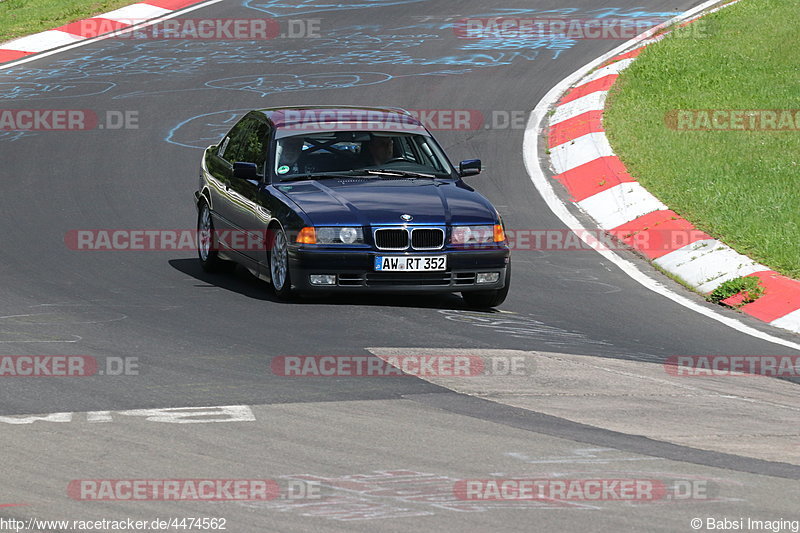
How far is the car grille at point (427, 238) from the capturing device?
34.3 feet

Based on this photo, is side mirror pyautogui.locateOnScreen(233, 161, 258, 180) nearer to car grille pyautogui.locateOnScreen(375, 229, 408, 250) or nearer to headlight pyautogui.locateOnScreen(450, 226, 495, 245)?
car grille pyautogui.locateOnScreen(375, 229, 408, 250)

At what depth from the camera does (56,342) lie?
9.01m

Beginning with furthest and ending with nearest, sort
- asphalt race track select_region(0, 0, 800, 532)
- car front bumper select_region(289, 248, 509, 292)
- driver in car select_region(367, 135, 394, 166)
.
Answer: driver in car select_region(367, 135, 394, 166) → car front bumper select_region(289, 248, 509, 292) → asphalt race track select_region(0, 0, 800, 532)

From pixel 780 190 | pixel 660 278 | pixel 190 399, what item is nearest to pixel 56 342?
pixel 190 399

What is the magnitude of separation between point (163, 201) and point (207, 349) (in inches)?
255

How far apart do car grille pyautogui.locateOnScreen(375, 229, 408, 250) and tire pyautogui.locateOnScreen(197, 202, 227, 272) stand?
7.79 ft

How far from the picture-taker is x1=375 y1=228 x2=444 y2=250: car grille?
410 inches

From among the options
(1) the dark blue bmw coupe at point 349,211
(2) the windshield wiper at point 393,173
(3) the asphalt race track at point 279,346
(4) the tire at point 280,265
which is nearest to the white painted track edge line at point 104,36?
(3) the asphalt race track at point 279,346

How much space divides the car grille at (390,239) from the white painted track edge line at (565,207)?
102 inches

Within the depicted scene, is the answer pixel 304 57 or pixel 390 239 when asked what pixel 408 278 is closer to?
pixel 390 239

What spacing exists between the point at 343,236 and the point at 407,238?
50cm

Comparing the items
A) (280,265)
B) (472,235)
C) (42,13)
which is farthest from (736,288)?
(42,13)

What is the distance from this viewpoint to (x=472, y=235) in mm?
10648

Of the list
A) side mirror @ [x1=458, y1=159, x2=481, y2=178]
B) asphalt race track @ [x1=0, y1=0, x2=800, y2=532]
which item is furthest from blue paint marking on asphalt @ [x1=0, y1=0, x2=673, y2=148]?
side mirror @ [x1=458, y1=159, x2=481, y2=178]
